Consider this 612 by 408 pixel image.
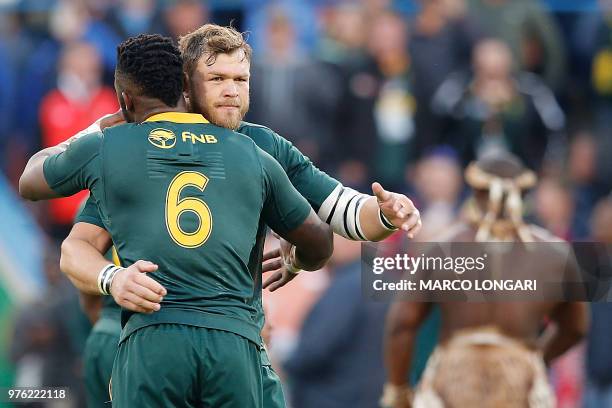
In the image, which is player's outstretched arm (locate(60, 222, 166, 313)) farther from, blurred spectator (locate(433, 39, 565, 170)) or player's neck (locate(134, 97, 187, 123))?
blurred spectator (locate(433, 39, 565, 170))

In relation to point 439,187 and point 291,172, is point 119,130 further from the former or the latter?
point 439,187

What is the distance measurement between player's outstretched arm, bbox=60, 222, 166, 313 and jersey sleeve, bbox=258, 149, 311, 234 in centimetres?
63

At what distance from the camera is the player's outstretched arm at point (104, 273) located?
4836 mm

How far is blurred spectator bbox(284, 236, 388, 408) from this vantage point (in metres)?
10.4

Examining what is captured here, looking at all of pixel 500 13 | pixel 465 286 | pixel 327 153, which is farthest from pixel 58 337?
pixel 500 13

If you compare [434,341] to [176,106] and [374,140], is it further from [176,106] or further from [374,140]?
[176,106]

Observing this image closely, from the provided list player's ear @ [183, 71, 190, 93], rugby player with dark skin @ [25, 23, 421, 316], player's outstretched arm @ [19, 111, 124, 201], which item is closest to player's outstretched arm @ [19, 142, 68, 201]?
player's outstretched arm @ [19, 111, 124, 201]

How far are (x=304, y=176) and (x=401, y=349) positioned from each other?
11.7 ft

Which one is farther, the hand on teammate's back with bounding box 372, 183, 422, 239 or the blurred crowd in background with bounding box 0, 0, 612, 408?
the blurred crowd in background with bounding box 0, 0, 612, 408

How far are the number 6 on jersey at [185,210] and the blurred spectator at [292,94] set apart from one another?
24.9 feet

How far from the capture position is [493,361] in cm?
877

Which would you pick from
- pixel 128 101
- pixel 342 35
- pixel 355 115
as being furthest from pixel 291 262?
pixel 342 35

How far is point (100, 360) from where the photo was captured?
738 cm

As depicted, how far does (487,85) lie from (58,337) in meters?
4.63
